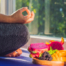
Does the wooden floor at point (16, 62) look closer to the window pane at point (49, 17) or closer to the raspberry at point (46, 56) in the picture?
the raspberry at point (46, 56)

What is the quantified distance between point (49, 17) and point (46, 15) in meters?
0.04

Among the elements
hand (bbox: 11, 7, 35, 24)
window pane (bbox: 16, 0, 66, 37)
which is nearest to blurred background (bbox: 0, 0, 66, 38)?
window pane (bbox: 16, 0, 66, 37)

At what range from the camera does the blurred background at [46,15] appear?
117cm

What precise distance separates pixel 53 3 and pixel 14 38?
0.68 metres

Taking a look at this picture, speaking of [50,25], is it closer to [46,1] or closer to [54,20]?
[54,20]

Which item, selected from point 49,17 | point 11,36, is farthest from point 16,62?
point 49,17

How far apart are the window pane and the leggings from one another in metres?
0.56

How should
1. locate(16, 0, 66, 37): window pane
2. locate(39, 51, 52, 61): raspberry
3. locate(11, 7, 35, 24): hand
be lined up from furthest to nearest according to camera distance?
1. locate(16, 0, 66, 37): window pane
2. locate(11, 7, 35, 24): hand
3. locate(39, 51, 52, 61): raspberry

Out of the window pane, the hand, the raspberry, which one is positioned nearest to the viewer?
the raspberry

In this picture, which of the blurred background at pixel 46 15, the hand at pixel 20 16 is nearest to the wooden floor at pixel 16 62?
the hand at pixel 20 16

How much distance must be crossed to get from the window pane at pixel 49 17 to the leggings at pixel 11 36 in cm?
56

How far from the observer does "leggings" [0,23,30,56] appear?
0.66 meters

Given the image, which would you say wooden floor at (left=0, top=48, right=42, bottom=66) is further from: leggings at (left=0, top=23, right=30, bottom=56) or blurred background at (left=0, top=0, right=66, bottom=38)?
blurred background at (left=0, top=0, right=66, bottom=38)

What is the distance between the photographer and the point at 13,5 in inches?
63.2
